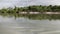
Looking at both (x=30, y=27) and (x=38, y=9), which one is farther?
(x=38, y=9)

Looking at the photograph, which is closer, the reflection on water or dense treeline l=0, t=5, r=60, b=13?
the reflection on water

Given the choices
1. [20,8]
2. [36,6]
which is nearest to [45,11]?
[36,6]

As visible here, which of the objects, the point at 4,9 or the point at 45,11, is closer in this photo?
the point at 45,11

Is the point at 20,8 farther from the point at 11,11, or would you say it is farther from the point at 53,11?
the point at 53,11

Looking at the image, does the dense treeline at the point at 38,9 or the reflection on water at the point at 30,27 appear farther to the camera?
the dense treeline at the point at 38,9

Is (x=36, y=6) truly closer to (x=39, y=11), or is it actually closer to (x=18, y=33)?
(x=39, y=11)

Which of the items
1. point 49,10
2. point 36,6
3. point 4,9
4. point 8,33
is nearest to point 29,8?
point 36,6

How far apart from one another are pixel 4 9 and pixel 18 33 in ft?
109

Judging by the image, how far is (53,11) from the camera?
34656 millimetres

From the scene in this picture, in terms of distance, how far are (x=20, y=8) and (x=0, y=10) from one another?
19.2 ft

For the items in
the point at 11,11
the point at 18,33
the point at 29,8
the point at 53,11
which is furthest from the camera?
the point at 11,11

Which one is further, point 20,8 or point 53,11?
point 20,8

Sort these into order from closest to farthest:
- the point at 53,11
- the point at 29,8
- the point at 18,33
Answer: the point at 18,33 < the point at 53,11 < the point at 29,8

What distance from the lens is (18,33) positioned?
31.9 ft
